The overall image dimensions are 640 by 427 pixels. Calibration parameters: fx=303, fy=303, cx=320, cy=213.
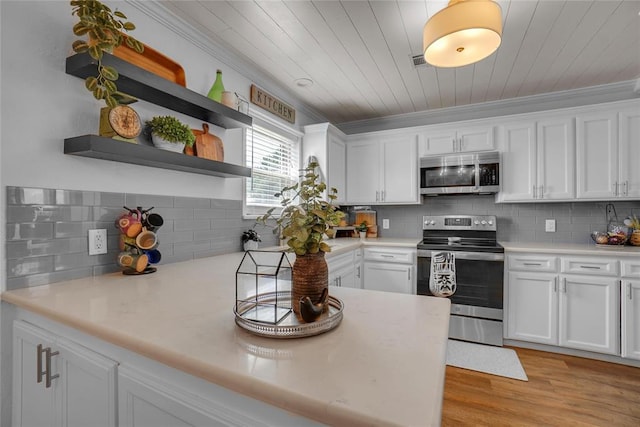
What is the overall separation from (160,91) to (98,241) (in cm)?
84

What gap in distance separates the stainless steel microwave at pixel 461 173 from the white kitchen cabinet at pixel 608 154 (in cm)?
71

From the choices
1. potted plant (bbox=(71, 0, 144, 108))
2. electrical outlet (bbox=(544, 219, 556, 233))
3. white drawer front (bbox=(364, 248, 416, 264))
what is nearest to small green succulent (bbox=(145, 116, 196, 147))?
potted plant (bbox=(71, 0, 144, 108))

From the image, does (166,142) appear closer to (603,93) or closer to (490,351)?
(490,351)

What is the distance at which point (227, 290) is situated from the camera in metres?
1.22

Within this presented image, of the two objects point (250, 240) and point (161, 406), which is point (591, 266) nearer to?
point (250, 240)

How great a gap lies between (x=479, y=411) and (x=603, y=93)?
3260mm

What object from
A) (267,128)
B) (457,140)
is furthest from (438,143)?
(267,128)

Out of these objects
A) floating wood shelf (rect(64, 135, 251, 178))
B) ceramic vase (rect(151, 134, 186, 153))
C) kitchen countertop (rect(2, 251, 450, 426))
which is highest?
ceramic vase (rect(151, 134, 186, 153))

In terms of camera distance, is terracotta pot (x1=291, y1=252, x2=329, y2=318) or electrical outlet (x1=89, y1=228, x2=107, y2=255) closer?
terracotta pot (x1=291, y1=252, x2=329, y2=318)

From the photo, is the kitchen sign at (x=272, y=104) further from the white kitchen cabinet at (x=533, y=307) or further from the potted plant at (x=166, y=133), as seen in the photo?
the white kitchen cabinet at (x=533, y=307)

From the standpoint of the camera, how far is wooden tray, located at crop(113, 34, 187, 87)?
1604 mm

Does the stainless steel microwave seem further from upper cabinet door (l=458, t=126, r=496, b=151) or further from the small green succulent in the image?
the small green succulent

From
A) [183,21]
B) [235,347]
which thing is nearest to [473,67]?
[183,21]

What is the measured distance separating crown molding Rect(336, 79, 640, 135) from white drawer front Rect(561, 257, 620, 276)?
166cm
